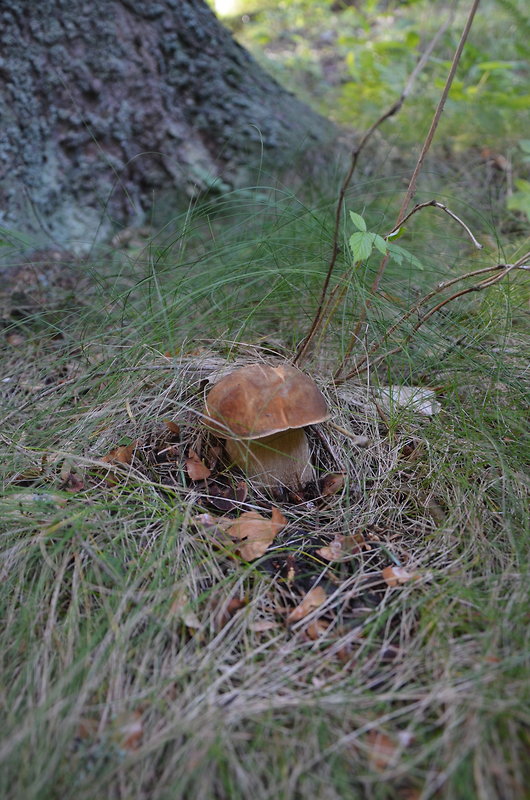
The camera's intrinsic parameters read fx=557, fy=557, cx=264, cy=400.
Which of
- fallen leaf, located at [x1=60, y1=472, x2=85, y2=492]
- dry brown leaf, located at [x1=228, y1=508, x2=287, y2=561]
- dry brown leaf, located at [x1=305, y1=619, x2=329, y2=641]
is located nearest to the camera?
dry brown leaf, located at [x1=305, y1=619, x2=329, y2=641]

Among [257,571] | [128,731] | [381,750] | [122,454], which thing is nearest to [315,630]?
[257,571]

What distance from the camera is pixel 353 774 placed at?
3.50 feet

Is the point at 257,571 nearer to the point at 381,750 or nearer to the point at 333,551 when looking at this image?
the point at 333,551

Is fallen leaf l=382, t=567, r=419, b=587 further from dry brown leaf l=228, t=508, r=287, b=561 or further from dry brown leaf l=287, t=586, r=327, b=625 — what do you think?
dry brown leaf l=228, t=508, r=287, b=561

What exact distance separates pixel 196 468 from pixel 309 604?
1.95 ft

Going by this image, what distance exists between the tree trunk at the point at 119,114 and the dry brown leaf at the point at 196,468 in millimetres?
1237

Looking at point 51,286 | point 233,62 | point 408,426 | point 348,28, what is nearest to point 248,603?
point 408,426

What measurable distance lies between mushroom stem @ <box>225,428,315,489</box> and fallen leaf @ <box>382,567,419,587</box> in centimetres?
44

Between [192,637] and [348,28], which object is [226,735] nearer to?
[192,637]

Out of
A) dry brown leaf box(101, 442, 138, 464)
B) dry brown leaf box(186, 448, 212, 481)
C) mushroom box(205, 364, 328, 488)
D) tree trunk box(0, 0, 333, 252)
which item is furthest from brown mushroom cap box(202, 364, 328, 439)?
tree trunk box(0, 0, 333, 252)

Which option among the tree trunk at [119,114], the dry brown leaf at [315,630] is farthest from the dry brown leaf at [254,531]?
the tree trunk at [119,114]

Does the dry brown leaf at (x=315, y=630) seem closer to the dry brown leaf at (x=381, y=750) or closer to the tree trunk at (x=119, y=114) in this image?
the dry brown leaf at (x=381, y=750)

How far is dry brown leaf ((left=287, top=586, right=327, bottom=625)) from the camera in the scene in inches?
55.6

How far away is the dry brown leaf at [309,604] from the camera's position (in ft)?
4.64
